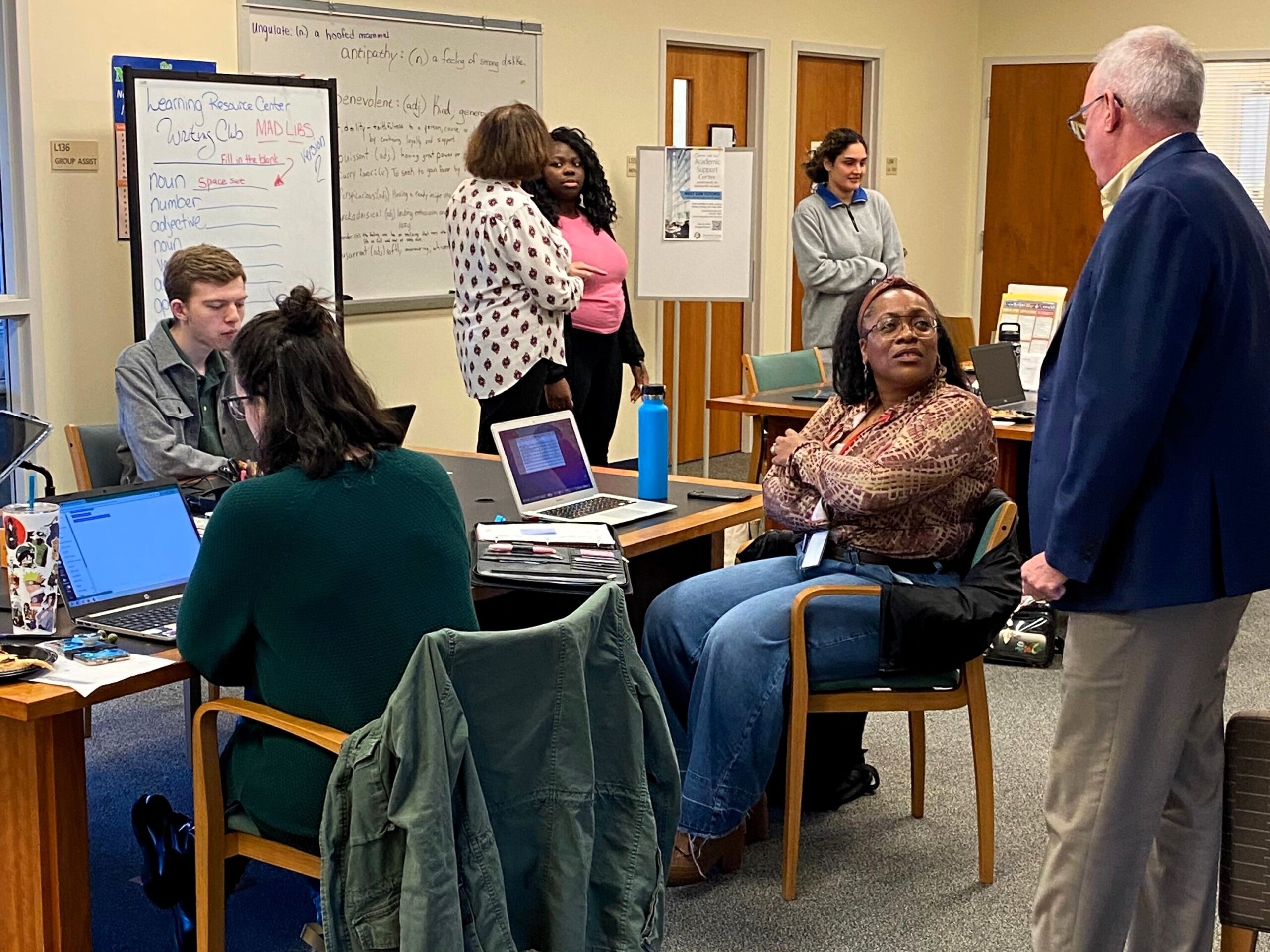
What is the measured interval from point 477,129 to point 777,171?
3.35 metres

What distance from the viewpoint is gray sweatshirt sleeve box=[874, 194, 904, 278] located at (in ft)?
20.0

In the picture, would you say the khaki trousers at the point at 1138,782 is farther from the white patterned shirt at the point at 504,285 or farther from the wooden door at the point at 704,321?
the wooden door at the point at 704,321

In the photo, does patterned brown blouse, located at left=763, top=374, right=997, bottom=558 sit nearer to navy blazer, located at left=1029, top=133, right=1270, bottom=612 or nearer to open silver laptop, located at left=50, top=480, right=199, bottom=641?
navy blazer, located at left=1029, top=133, right=1270, bottom=612

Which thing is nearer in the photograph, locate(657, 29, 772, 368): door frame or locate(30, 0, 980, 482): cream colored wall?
locate(30, 0, 980, 482): cream colored wall

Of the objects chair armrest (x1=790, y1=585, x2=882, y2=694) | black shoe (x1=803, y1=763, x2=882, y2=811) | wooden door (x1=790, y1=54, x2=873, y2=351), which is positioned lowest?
black shoe (x1=803, y1=763, x2=882, y2=811)

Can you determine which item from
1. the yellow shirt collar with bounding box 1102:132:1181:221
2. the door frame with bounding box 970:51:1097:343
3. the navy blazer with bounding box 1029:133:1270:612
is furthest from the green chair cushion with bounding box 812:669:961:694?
the door frame with bounding box 970:51:1097:343

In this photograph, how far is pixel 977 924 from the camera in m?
2.69

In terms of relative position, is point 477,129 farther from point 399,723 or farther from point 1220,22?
point 1220,22

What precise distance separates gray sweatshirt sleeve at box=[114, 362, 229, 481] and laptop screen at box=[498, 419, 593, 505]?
66 cm

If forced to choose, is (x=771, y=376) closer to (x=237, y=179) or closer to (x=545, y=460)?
(x=237, y=179)

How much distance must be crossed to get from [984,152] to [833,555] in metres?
6.41

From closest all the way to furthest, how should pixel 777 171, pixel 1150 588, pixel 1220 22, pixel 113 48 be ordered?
pixel 1150 588 → pixel 113 48 → pixel 777 171 → pixel 1220 22

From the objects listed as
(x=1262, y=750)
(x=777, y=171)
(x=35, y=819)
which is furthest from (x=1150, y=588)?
(x=777, y=171)

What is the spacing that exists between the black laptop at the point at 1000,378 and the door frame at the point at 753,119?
2296mm
